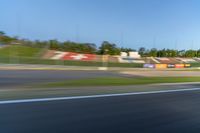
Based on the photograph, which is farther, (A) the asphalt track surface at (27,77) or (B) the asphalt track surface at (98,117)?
(A) the asphalt track surface at (27,77)

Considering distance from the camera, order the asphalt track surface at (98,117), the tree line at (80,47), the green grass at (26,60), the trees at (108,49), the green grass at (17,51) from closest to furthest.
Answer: the asphalt track surface at (98,117), the green grass at (26,60), the green grass at (17,51), the tree line at (80,47), the trees at (108,49)

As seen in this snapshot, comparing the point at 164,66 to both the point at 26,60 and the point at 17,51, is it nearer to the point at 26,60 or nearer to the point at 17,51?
the point at 26,60

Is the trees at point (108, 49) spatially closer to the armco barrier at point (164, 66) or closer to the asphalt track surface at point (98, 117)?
the armco barrier at point (164, 66)

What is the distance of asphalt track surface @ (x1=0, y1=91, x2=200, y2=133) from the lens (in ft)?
16.9

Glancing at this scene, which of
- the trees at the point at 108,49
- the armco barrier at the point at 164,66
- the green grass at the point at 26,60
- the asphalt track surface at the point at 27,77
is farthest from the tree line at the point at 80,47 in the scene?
the asphalt track surface at the point at 27,77

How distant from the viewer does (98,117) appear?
20.0 ft

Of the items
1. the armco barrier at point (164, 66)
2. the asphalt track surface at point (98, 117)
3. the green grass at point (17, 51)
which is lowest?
the armco barrier at point (164, 66)

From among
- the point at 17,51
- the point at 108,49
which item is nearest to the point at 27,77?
the point at 17,51

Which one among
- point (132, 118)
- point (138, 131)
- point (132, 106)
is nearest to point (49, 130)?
point (138, 131)

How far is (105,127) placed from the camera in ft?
17.5

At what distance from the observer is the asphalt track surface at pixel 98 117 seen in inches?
202

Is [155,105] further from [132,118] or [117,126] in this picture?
[117,126]

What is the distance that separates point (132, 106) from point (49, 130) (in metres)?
3.32

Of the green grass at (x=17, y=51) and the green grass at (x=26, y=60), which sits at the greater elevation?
the green grass at (x=17, y=51)
